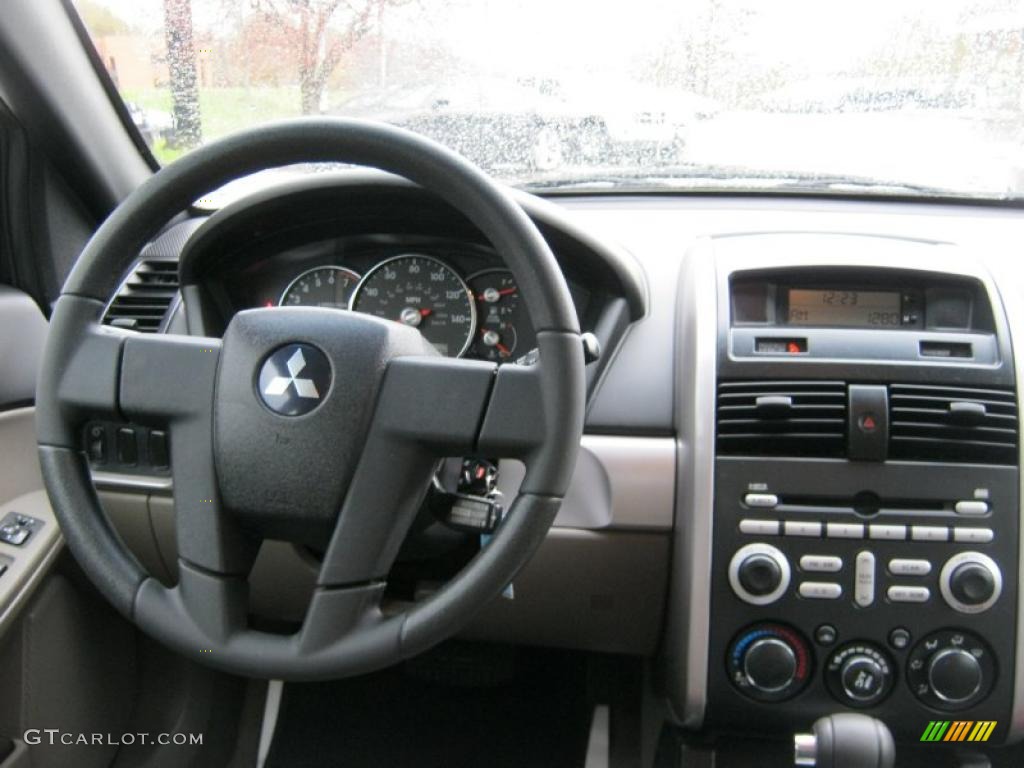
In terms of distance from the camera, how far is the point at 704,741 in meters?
1.52

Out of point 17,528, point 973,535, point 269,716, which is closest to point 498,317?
point 973,535

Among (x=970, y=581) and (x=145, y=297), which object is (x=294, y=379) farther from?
(x=970, y=581)

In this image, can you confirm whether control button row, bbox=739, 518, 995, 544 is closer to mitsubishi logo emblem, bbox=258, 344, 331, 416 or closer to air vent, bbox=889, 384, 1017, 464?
air vent, bbox=889, 384, 1017, 464

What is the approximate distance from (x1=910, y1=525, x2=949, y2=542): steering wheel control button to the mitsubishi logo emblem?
825 millimetres

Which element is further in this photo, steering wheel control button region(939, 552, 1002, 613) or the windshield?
the windshield

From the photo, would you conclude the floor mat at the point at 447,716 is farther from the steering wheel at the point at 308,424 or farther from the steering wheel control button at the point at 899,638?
the steering wheel at the point at 308,424

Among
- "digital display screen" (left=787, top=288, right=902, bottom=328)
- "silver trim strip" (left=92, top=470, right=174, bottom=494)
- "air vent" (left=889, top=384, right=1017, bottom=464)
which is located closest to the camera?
"air vent" (left=889, top=384, right=1017, bottom=464)

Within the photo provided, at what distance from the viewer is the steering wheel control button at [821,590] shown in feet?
4.32

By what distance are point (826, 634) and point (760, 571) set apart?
0.47 feet

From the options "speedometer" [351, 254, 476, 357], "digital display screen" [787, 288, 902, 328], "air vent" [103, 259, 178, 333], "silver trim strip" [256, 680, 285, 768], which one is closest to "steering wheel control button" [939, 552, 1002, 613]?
"digital display screen" [787, 288, 902, 328]

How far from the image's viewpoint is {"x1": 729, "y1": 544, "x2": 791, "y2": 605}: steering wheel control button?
131 cm

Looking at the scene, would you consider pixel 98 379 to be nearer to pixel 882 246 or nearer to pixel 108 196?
pixel 108 196

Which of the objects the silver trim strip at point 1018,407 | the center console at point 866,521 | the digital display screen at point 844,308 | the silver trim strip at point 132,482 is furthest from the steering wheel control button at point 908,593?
the silver trim strip at point 132,482

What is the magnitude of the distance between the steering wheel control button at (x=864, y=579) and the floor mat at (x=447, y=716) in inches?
33.5
